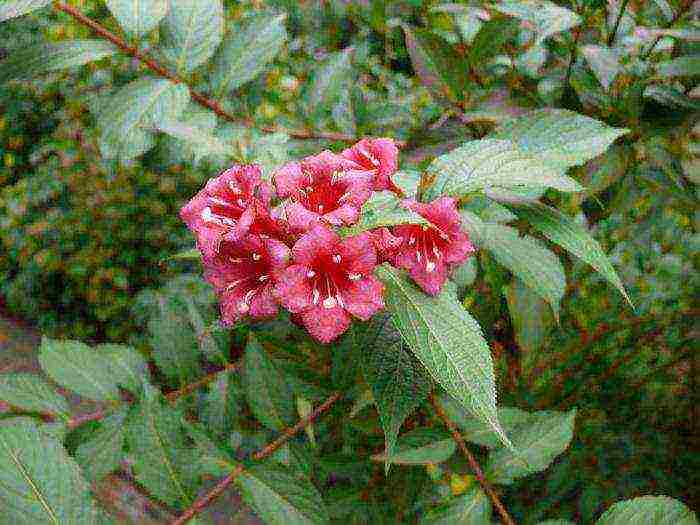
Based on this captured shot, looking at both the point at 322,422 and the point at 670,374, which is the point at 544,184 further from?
the point at 670,374

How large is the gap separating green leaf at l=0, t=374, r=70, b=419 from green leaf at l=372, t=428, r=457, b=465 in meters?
0.55

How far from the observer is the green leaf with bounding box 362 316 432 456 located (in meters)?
0.67

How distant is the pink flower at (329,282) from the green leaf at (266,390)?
0.43 m

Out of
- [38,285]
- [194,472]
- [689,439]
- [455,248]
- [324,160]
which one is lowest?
[689,439]

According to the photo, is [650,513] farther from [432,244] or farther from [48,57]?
[48,57]

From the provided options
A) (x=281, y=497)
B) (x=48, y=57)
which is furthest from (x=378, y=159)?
(x=48, y=57)

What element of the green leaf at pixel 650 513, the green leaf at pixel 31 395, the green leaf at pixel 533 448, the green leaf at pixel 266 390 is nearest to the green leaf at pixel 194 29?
the green leaf at pixel 266 390

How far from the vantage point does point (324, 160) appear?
68cm

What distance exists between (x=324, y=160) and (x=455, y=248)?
6.5 inches

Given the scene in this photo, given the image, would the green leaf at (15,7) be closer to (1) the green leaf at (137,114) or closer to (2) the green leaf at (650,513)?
(1) the green leaf at (137,114)

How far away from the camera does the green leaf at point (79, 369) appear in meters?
1.09

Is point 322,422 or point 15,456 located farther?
point 322,422

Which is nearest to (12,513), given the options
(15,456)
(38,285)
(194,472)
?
(15,456)

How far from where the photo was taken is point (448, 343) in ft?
1.98
